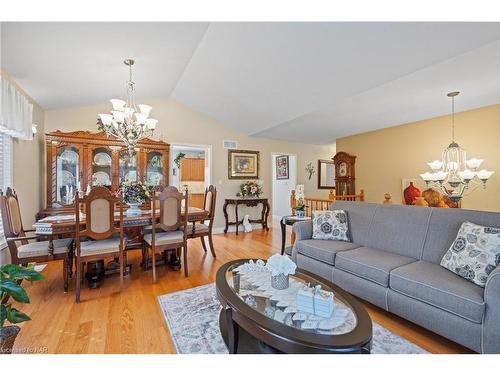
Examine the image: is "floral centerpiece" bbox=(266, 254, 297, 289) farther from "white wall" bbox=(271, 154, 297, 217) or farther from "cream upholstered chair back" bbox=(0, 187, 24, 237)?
"white wall" bbox=(271, 154, 297, 217)

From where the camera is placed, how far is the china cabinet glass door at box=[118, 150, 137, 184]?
4340 mm

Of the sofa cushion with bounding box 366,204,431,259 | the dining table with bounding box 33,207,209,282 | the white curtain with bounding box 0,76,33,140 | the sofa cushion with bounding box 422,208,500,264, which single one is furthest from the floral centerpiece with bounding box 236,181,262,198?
the sofa cushion with bounding box 422,208,500,264

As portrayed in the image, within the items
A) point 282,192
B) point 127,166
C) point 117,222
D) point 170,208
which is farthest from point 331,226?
point 282,192

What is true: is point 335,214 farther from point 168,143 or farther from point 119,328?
point 168,143

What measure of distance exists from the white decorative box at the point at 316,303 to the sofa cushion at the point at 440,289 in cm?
86

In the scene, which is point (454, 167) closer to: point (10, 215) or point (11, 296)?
point (11, 296)

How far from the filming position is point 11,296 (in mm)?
1346

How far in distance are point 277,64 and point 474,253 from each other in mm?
2824

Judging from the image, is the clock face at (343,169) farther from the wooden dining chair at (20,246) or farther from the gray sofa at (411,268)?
the wooden dining chair at (20,246)

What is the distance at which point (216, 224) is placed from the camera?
5.73 m

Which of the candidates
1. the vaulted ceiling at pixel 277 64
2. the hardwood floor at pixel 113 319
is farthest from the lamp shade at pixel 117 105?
the hardwood floor at pixel 113 319

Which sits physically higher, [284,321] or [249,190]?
[249,190]
